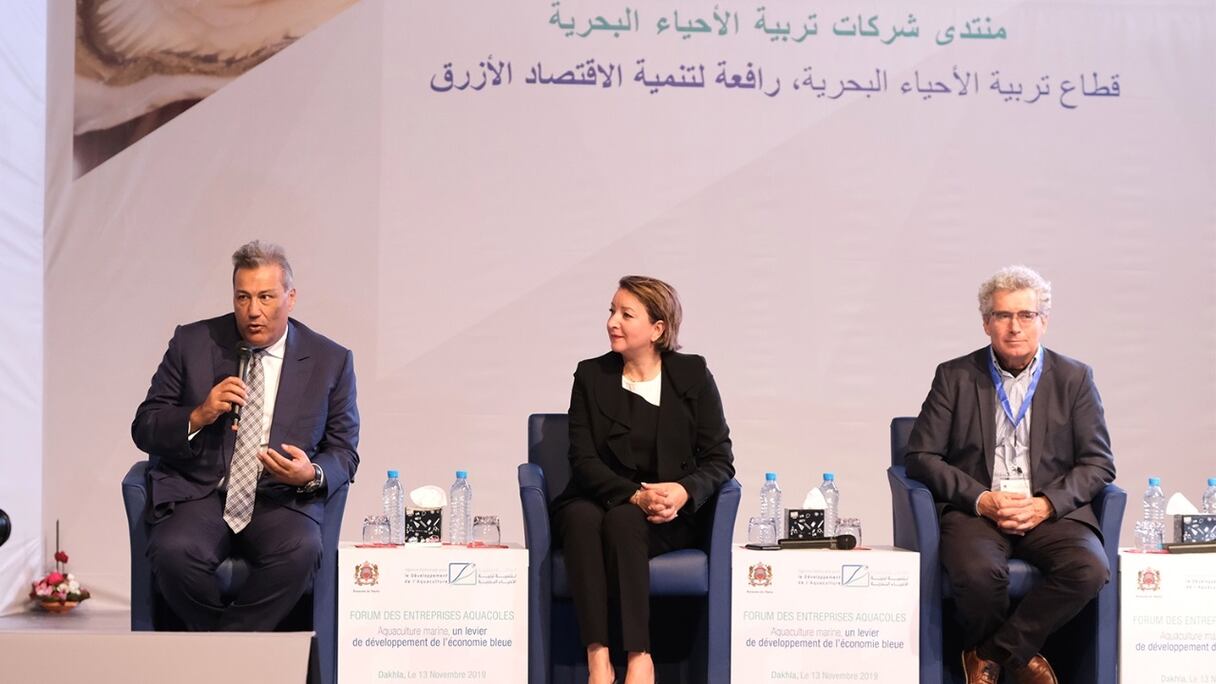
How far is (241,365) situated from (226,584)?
627 millimetres

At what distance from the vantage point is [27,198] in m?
5.53

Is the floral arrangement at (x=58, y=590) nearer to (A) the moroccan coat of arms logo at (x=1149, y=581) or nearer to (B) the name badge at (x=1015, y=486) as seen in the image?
(B) the name badge at (x=1015, y=486)

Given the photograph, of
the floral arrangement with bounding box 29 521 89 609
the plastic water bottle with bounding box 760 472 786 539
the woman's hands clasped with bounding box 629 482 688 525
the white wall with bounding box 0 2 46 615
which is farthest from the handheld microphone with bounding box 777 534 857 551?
the white wall with bounding box 0 2 46 615

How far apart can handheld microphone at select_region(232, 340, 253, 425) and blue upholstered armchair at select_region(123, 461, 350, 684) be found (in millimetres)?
313

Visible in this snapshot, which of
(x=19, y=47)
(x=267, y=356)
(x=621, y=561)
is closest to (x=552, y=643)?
(x=621, y=561)

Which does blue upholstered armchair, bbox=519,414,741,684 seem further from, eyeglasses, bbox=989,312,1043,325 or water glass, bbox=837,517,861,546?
eyeglasses, bbox=989,312,1043,325

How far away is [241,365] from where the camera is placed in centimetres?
376

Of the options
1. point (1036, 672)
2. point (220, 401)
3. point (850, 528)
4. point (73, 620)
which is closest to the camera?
point (220, 401)

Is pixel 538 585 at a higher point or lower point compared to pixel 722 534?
lower

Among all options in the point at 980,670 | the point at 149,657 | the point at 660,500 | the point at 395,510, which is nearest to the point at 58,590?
the point at 395,510

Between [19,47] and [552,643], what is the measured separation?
3.50 m

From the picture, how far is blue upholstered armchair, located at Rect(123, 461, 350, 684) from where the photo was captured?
3.59 meters

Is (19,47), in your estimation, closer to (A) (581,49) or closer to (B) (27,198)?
(B) (27,198)

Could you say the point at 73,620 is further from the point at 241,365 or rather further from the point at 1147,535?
the point at 1147,535
